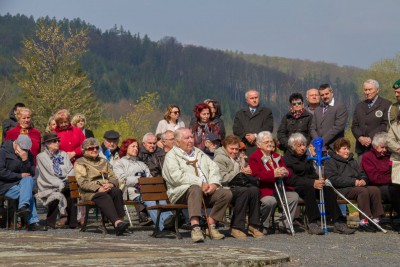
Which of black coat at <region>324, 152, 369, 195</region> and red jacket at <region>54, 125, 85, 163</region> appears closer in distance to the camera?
black coat at <region>324, 152, 369, 195</region>

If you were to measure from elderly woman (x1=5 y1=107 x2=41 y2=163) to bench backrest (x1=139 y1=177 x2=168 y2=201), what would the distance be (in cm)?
285

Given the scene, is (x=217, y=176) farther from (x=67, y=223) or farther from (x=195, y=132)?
(x=67, y=223)

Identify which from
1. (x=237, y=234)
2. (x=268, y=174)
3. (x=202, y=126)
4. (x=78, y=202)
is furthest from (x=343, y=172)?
(x=78, y=202)

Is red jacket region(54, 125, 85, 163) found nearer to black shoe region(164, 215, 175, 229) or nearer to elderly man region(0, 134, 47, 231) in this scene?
elderly man region(0, 134, 47, 231)

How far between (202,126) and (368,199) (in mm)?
2888

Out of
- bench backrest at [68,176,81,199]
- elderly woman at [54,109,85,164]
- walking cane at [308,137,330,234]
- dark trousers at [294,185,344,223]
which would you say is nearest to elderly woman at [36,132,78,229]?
bench backrest at [68,176,81,199]

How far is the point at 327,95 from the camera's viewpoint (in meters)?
14.6

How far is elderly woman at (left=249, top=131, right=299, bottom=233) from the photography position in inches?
512

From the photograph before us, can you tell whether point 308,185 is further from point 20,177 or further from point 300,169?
point 20,177

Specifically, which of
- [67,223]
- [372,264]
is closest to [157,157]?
[67,223]

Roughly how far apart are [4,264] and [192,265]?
5.50 feet

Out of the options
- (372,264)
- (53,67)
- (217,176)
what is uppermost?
(53,67)

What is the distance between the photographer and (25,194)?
13.6 meters

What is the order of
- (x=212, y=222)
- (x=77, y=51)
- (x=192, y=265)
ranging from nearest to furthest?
(x=192, y=265), (x=212, y=222), (x=77, y=51)
